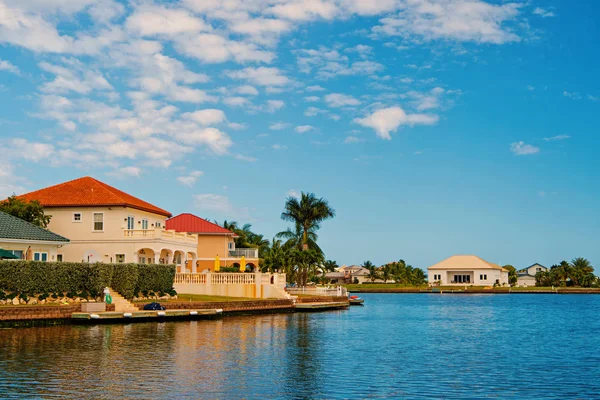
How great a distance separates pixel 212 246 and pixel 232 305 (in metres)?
30.0

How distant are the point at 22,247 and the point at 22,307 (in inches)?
540


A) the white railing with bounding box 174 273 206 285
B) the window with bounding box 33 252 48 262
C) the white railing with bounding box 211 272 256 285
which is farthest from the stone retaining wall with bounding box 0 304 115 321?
the white railing with bounding box 211 272 256 285

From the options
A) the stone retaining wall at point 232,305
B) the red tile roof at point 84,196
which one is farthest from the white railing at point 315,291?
the red tile roof at point 84,196

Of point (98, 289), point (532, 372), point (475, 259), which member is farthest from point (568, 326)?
point (475, 259)

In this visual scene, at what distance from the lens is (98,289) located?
44906 millimetres

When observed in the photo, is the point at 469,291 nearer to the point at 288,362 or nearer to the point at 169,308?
the point at 169,308

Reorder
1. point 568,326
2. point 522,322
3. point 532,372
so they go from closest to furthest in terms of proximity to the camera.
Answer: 1. point 532,372
2. point 568,326
3. point 522,322

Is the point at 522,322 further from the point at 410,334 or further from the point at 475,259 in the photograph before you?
the point at 475,259

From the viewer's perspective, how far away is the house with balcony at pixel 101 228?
197 feet

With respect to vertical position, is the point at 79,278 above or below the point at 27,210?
below

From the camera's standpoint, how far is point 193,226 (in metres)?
81.7

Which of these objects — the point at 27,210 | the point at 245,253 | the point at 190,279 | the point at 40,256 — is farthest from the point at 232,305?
the point at 245,253

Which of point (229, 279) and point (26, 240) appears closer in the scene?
point (26, 240)

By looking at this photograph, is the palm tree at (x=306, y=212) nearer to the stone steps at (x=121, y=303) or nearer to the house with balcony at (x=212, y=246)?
the house with balcony at (x=212, y=246)
